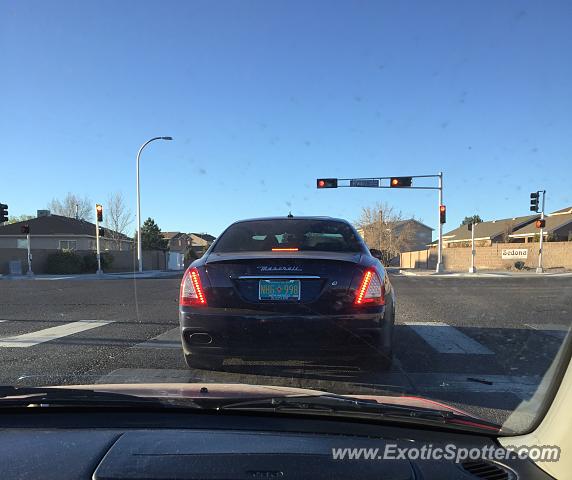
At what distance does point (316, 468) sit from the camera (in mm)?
1871

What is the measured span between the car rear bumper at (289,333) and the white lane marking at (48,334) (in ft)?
11.6

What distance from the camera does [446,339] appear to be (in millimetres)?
7043

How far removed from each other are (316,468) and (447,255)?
151ft

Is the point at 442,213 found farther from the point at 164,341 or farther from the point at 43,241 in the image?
the point at 43,241

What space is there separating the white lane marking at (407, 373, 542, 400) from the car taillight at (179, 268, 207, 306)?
2062 mm

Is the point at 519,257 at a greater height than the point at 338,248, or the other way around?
the point at 338,248

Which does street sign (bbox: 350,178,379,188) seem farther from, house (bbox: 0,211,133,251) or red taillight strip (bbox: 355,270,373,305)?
house (bbox: 0,211,133,251)

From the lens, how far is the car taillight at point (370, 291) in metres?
4.30

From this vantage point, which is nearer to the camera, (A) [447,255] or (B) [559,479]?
(B) [559,479]

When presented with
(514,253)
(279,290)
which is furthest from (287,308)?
(514,253)

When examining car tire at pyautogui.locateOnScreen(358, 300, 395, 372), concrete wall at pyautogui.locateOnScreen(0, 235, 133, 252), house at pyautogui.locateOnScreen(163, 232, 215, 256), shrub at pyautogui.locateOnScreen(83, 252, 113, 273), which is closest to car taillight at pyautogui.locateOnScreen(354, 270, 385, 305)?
car tire at pyautogui.locateOnScreen(358, 300, 395, 372)

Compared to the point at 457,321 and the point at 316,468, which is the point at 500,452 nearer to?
the point at 316,468

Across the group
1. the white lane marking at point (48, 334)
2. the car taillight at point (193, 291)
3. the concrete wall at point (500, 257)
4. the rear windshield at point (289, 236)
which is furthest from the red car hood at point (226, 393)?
the concrete wall at point (500, 257)

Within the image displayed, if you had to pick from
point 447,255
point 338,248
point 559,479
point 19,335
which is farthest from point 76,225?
point 559,479
